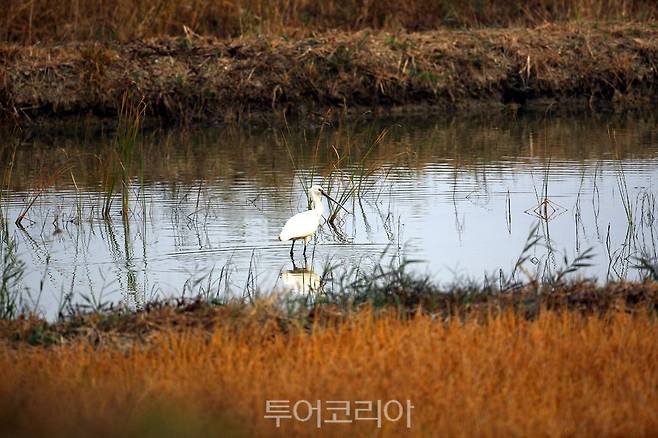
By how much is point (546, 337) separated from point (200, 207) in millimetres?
5629

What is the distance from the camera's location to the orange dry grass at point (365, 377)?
3.81m

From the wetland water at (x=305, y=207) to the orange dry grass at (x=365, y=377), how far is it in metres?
1.34

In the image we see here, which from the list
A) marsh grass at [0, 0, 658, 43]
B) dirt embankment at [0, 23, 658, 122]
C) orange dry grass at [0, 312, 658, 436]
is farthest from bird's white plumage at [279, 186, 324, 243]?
marsh grass at [0, 0, 658, 43]

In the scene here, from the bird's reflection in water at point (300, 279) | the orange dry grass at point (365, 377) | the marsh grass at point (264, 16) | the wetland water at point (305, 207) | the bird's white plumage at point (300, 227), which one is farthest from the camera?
the marsh grass at point (264, 16)

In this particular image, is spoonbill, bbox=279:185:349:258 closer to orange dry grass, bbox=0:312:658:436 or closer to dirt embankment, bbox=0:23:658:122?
orange dry grass, bbox=0:312:658:436

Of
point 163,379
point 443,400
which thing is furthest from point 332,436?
point 163,379

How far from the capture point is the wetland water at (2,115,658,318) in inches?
305

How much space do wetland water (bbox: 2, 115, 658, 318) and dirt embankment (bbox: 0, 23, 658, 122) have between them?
1241 mm

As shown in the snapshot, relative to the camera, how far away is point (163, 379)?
4309mm

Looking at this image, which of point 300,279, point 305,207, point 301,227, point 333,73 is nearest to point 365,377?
point 300,279

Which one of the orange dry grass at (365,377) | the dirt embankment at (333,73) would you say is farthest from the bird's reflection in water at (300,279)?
the dirt embankment at (333,73)

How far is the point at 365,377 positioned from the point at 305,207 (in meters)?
5.71

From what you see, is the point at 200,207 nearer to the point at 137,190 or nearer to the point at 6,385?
the point at 137,190

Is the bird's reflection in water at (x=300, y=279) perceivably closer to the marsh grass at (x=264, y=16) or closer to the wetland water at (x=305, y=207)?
the wetland water at (x=305, y=207)
